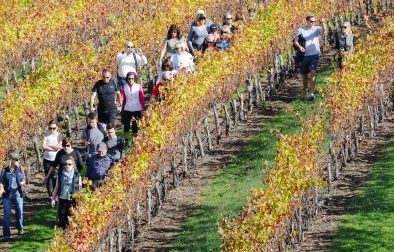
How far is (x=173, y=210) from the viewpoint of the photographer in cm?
2339

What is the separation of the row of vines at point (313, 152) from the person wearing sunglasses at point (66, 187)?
3232mm

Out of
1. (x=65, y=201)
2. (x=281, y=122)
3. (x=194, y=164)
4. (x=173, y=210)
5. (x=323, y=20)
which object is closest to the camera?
(x=65, y=201)

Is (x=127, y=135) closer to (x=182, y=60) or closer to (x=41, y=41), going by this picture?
(x=182, y=60)

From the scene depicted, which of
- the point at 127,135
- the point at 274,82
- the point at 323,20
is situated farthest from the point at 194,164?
the point at 323,20

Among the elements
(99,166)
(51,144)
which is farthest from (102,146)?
(51,144)

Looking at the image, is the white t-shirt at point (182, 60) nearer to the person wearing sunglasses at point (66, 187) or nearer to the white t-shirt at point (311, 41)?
the white t-shirt at point (311, 41)

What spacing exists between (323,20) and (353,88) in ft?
31.8

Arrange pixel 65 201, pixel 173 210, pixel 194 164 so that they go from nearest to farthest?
pixel 65 201 → pixel 173 210 → pixel 194 164

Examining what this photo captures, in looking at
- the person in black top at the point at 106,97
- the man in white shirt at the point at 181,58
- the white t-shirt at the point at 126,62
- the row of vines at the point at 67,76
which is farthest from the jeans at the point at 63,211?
the white t-shirt at the point at 126,62

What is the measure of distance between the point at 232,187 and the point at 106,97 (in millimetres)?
3614

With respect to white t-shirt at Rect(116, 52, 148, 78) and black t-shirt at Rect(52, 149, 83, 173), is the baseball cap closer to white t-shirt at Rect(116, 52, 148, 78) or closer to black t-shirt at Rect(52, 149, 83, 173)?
black t-shirt at Rect(52, 149, 83, 173)

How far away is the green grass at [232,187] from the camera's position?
2153 centimetres

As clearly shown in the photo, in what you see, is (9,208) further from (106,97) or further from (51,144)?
(106,97)

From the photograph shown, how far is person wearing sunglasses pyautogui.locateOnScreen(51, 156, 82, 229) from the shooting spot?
857 inches
